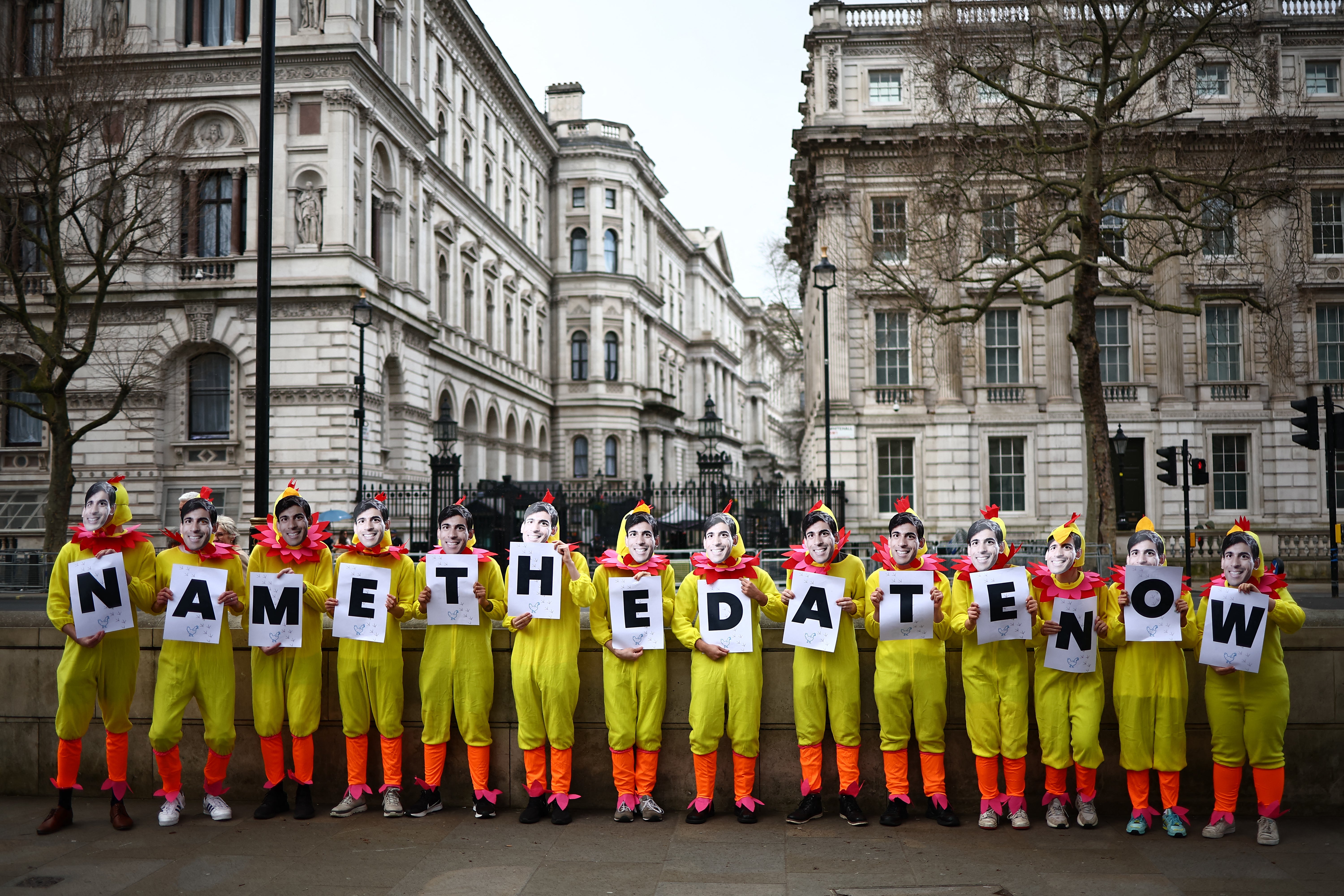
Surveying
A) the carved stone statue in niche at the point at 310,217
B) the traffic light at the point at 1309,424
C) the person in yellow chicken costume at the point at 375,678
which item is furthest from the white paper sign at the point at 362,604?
the carved stone statue in niche at the point at 310,217

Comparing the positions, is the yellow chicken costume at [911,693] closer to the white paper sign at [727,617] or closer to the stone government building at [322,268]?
the white paper sign at [727,617]

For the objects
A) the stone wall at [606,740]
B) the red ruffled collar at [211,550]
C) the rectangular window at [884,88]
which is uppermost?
the rectangular window at [884,88]

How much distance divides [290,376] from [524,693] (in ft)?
92.8

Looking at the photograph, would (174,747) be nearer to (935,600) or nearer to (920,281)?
(935,600)

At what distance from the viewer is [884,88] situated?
117 ft

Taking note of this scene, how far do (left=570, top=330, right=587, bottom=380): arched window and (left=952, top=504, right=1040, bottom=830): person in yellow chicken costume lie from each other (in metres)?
59.7

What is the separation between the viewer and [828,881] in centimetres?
604

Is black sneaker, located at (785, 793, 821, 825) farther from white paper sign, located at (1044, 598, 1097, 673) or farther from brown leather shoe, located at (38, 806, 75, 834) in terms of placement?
brown leather shoe, located at (38, 806, 75, 834)


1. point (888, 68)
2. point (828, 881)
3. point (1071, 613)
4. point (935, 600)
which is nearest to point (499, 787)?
point (828, 881)

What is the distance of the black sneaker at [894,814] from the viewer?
7.08 m

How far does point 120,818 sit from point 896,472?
29.6 metres

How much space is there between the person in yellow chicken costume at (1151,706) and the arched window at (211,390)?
105ft

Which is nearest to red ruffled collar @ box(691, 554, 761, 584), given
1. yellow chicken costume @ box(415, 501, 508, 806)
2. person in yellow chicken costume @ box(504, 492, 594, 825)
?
person in yellow chicken costume @ box(504, 492, 594, 825)

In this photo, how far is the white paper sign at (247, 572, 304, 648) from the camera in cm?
732
